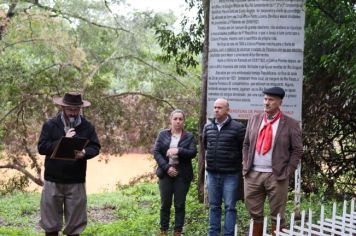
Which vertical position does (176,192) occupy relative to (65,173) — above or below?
below

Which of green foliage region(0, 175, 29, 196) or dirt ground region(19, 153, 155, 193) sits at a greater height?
green foliage region(0, 175, 29, 196)

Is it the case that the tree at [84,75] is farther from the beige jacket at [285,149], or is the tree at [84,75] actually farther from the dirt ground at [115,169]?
the beige jacket at [285,149]

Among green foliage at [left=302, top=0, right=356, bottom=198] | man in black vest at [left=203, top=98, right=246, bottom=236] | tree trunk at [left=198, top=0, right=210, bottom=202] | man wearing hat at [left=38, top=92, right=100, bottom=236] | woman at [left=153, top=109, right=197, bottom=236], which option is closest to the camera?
man wearing hat at [left=38, top=92, right=100, bottom=236]

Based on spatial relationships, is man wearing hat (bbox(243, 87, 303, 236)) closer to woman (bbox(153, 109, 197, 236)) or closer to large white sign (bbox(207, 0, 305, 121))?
woman (bbox(153, 109, 197, 236))

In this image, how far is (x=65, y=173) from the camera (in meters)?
5.89

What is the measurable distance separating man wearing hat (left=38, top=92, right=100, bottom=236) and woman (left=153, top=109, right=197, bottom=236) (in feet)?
2.95

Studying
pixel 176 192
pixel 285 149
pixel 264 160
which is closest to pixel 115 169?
pixel 176 192

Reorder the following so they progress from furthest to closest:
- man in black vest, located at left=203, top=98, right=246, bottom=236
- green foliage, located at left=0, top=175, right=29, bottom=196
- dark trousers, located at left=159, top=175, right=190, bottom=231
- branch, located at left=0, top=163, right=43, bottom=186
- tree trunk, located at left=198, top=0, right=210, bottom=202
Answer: branch, located at left=0, top=163, right=43, bottom=186, green foliage, located at left=0, top=175, right=29, bottom=196, tree trunk, located at left=198, top=0, right=210, bottom=202, dark trousers, located at left=159, top=175, right=190, bottom=231, man in black vest, located at left=203, top=98, right=246, bottom=236

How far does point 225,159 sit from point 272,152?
0.69 meters

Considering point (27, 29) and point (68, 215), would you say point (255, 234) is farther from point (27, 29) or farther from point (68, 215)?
point (27, 29)

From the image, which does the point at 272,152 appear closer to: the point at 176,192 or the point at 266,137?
the point at 266,137

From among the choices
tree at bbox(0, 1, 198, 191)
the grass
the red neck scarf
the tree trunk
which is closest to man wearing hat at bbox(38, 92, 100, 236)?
the grass

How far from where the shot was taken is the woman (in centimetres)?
646

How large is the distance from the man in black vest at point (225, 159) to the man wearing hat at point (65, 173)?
53.4 inches
